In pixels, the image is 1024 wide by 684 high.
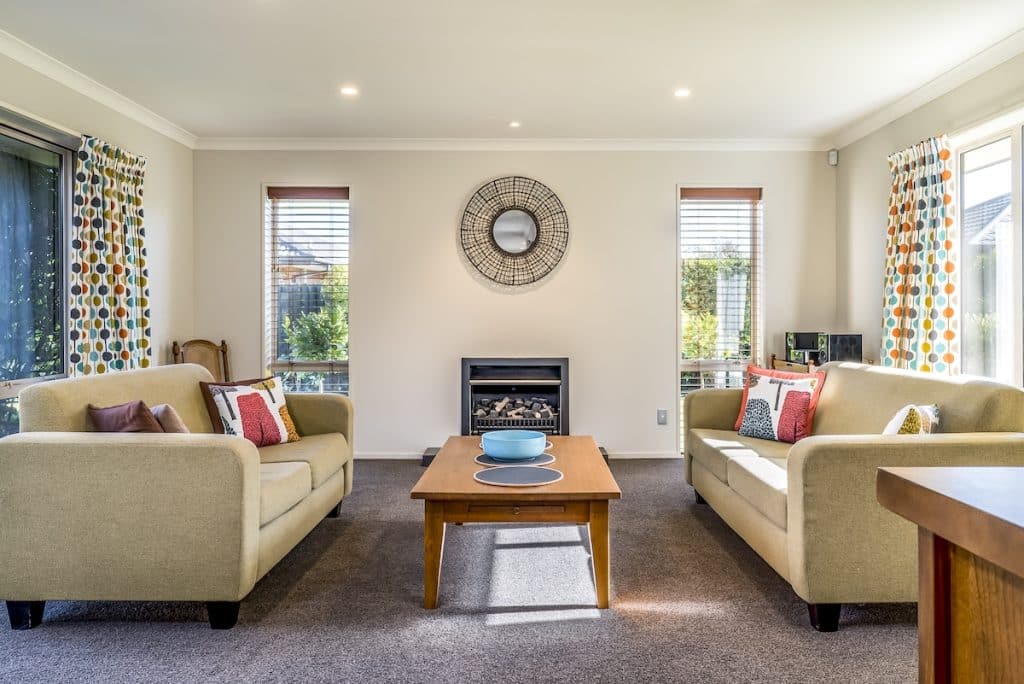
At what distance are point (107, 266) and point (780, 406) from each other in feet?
13.3

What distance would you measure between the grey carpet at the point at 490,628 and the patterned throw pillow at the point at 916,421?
0.66 m

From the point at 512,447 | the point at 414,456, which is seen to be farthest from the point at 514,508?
the point at 414,456

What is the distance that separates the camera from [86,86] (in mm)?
3650

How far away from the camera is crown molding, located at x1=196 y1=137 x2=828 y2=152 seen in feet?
15.8

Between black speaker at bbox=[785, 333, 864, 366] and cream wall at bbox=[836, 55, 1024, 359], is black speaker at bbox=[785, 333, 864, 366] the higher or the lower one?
the lower one

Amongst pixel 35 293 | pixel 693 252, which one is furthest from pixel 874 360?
pixel 35 293

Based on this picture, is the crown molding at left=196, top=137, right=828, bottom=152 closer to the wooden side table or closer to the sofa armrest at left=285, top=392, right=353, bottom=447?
the sofa armrest at left=285, top=392, right=353, bottom=447

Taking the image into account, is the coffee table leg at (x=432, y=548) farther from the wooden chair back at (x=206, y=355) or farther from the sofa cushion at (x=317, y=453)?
the wooden chair back at (x=206, y=355)

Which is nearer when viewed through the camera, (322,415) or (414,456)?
(322,415)

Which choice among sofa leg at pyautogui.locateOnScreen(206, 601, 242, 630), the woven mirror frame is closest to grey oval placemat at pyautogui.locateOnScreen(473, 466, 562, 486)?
sofa leg at pyautogui.locateOnScreen(206, 601, 242, 630)

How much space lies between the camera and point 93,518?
2.04 metres

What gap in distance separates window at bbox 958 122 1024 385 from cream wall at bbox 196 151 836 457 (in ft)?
4.67

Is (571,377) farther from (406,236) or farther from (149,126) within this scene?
(149,126)

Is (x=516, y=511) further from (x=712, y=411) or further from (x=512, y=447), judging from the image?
(x=712, y=411)
